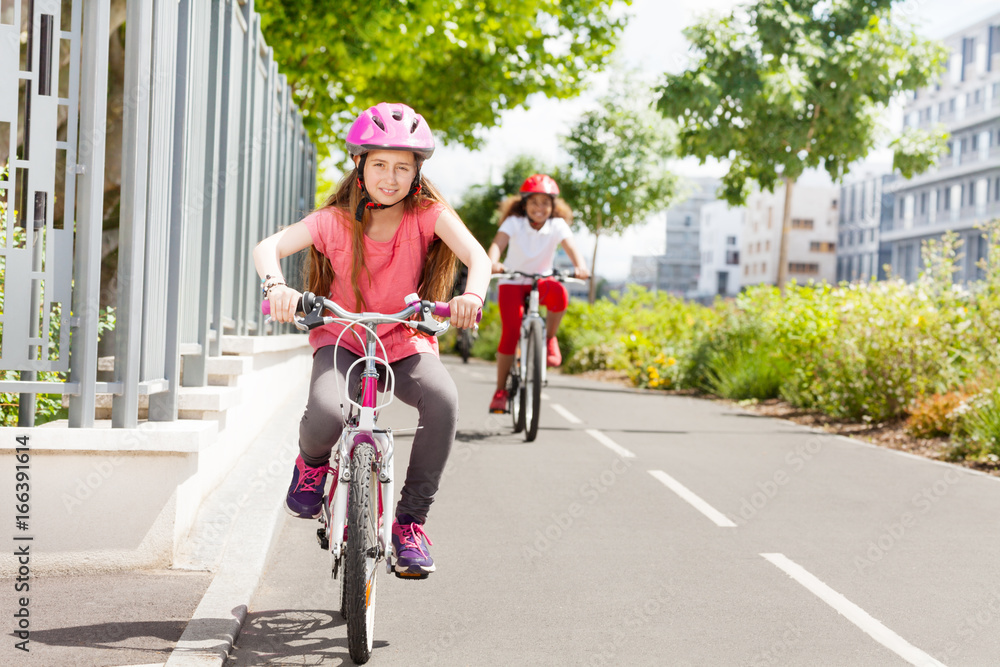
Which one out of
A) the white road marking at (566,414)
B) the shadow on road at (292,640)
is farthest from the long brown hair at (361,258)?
the white road marking at (566,414)

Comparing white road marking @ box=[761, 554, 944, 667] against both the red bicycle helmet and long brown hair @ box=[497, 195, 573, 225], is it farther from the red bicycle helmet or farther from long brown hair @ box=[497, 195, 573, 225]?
long brown hair @ box=[497, 195, 573, 225]

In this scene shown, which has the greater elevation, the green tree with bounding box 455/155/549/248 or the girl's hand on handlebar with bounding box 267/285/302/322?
the green tree with bounding box 455/155/549/248

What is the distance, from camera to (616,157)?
32469 mm

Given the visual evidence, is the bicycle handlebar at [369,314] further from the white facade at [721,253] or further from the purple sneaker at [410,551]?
the white facade at [721,253]

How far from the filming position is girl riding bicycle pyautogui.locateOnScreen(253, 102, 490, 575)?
12.2ft

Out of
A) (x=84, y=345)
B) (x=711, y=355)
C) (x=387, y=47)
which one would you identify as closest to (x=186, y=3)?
(x=84, y=345)

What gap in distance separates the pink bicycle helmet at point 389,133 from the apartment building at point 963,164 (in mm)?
62386

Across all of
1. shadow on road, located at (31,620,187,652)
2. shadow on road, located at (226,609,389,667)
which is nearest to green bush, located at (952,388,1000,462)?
shadow on road, located at (226,609,389,667)

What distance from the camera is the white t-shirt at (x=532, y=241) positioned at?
9.04 metres

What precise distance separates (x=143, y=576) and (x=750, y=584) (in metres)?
2.57

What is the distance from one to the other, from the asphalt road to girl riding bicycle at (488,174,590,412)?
92 centimetres

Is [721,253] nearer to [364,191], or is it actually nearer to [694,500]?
[694,500]

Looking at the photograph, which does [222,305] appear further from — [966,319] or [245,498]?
[966,319]

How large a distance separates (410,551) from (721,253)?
127 m
